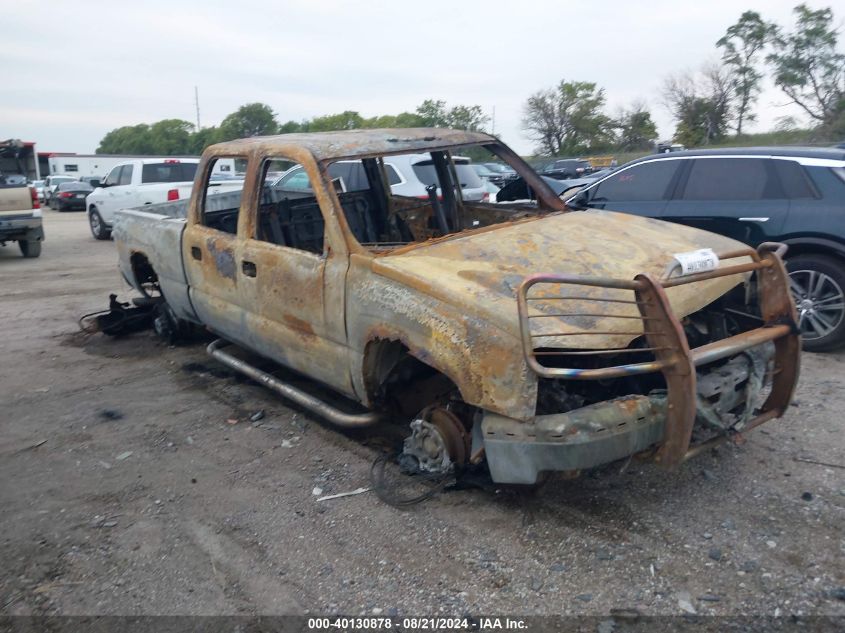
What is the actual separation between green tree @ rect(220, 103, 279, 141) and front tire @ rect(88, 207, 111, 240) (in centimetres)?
4576

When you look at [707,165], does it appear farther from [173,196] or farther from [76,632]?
[173,196]

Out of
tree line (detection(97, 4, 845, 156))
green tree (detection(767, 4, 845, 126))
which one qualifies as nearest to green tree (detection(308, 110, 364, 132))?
tree line (detection(97, 4, 845, 156))

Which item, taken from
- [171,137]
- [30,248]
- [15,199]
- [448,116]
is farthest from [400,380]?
[171,137]

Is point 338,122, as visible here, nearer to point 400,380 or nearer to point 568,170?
point 568,170

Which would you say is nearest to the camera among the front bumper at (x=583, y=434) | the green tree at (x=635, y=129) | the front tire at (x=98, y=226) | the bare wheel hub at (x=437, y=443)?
the front bumper at (x=583, y=434)

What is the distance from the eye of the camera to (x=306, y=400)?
443 centimetres

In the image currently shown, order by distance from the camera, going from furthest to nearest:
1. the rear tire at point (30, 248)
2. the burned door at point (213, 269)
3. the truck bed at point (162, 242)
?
the rear tire at point (30, 248) < the truck bed at point (162, 242) < the burned door at point (213, 269)

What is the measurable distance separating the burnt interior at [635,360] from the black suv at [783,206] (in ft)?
7.24

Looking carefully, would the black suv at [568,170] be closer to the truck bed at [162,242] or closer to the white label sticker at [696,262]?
the truck bed at [162,242]

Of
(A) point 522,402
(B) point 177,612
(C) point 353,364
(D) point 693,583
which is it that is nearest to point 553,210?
(C) point 353,364

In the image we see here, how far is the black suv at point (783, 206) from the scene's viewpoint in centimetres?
589

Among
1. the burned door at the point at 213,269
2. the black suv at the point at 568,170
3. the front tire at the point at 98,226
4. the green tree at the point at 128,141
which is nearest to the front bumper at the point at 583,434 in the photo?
the burned door at the point at 213,269

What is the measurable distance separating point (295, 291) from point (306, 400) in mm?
653

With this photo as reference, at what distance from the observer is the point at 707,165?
6.65 m
